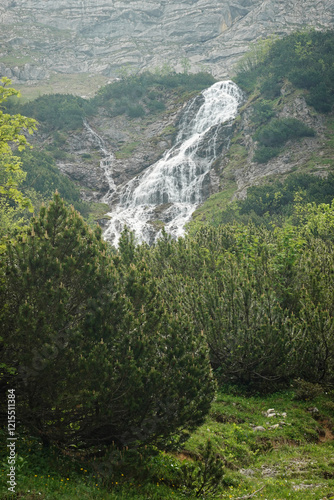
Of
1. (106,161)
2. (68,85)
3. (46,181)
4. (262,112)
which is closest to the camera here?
(46,181)

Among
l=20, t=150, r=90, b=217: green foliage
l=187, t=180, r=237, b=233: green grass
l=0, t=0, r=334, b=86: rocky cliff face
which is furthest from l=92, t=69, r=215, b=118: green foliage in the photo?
l=0, t=0, r=334, b=86: rocky cliff face

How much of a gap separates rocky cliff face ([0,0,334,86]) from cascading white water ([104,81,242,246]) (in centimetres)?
Answer: 6567

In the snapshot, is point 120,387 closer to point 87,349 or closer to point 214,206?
point 87,349

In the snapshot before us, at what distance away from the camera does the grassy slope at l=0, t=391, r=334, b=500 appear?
266 inches

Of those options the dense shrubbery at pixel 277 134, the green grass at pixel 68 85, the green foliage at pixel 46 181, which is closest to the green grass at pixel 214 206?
the dense shrubbery at pixel 277 134

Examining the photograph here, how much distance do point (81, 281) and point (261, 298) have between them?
7.37 m

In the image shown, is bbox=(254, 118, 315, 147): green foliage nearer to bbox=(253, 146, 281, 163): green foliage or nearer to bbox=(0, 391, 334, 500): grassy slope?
bbox=(253, 146, 281, 163): green foliage

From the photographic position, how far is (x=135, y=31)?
512 ft

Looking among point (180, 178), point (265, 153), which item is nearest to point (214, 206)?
point (180, 178)

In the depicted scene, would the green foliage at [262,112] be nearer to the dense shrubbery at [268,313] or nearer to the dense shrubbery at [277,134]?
the dense shrubbery at [277,134]

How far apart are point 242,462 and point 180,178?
46476 millimetres

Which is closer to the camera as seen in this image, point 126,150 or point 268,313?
point 268,313

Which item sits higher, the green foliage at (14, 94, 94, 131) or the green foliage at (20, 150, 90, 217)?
the green foliage at (14, 94, 94, 131)

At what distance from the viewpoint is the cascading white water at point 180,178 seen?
4762cm
